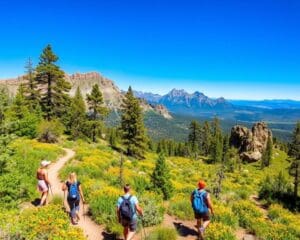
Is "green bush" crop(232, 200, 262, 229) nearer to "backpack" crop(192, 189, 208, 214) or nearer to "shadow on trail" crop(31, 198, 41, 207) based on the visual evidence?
"backpack" crop(192, 189, 208, 214)

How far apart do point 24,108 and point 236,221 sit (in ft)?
122

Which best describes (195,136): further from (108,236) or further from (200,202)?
(108,236)

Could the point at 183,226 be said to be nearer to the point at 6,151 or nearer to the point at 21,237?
the point at 21,237

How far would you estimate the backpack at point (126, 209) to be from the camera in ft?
36.5

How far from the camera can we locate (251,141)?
367 feet

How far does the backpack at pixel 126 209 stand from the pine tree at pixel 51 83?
129ft

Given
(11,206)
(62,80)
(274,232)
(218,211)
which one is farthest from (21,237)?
(62,80)

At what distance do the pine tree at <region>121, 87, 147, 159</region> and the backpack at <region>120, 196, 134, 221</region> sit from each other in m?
39.9

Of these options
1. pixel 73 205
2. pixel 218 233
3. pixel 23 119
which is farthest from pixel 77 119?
pixel 218 233

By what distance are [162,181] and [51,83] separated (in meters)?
33.9

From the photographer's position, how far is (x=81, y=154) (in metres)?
31.2

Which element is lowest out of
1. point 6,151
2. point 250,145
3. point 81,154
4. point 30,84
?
point 250,145

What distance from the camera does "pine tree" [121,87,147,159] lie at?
51438 mm

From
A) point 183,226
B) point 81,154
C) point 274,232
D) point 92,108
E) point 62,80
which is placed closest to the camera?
point 274,232
